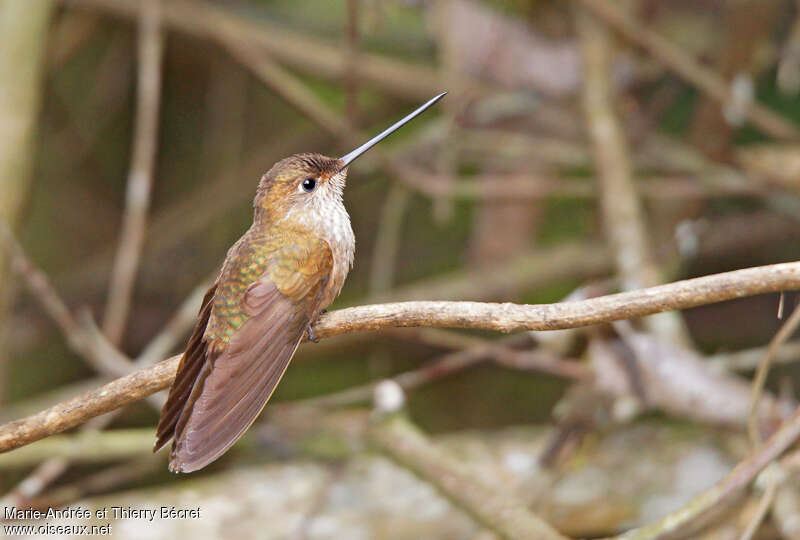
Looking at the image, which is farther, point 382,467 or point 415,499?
point 382,467

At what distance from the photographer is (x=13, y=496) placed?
7.00 ft

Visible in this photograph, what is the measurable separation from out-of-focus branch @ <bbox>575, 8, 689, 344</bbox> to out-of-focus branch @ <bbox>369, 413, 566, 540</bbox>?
71cm

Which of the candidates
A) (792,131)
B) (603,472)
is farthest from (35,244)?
(792,131)

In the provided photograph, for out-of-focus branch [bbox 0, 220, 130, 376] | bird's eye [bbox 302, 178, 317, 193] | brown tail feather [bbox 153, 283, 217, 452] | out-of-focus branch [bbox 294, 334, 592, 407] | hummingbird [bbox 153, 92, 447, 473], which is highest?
bird's eye [bbox 302, 178, 317, 193]

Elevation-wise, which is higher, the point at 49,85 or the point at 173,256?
the point at 49,85

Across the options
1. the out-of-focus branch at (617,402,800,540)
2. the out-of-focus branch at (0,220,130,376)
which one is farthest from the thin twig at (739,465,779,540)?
the out-of-focus branch at (0,220,130,376)

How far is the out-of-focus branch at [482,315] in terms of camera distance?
3.38ft

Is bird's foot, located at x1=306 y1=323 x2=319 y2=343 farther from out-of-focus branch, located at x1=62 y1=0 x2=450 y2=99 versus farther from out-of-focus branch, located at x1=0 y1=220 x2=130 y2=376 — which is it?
out-of-focus branch, located at x1=62 y1=0 x2=450 y2=99

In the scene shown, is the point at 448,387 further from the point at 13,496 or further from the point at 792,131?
the point at 13,496

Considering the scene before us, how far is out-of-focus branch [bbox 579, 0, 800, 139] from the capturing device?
3061 millimetres

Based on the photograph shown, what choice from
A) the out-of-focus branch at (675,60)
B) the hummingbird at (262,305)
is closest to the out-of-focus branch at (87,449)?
the hummingbird at (262,305)

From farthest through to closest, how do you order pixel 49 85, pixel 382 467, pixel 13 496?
pixel 49 85, pixel 382 467, pixel 13 496

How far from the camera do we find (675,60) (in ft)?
10.1

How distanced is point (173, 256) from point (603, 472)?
226 centimetres
